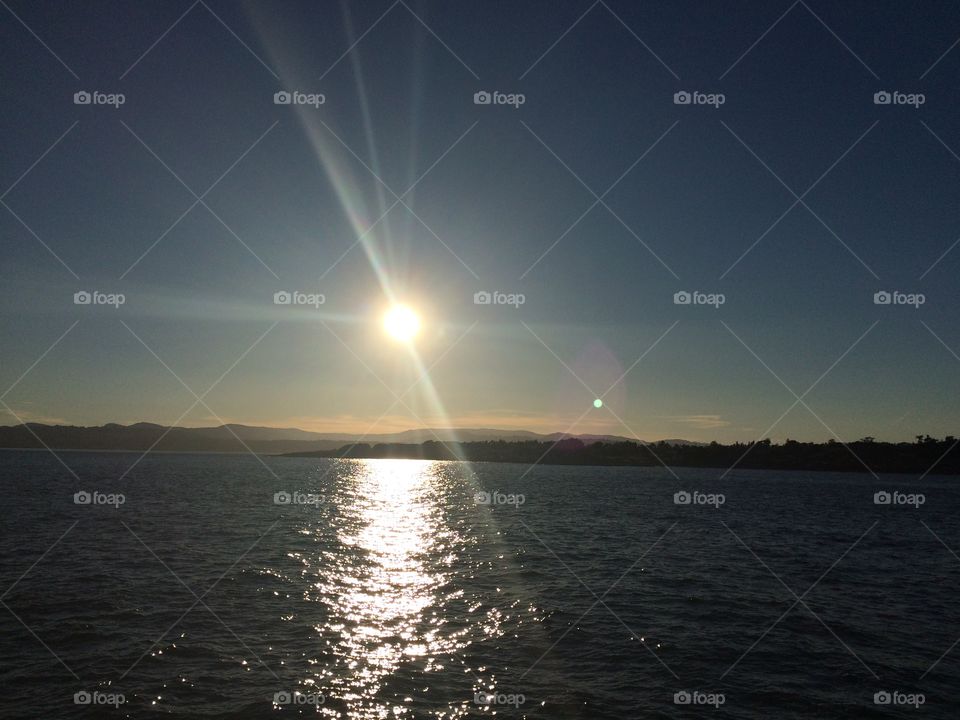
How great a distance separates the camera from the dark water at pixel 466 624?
56.3ft

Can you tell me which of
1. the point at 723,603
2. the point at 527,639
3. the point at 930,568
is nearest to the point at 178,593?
the point at 527,639

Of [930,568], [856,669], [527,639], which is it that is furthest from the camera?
[930,568]

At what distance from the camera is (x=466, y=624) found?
939 inches

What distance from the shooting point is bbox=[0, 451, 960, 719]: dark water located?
17156 millimetres

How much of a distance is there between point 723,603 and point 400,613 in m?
14.9

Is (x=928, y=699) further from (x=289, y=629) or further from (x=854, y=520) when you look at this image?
(x=854, y=520)

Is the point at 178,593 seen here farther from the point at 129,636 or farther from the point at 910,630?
the point at 910,630

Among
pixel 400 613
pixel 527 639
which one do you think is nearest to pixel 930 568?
pixel 527 639

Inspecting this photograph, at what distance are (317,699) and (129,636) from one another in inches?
361

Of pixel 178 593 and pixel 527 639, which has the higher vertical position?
pixel 178 593

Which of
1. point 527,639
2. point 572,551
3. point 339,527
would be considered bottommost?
point 527,639

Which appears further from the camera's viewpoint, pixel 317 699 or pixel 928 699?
pixel 928 699

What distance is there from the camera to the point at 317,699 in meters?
16.8

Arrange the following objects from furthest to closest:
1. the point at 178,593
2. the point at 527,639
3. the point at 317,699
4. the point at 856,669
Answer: the point at 178,593
the point at 527,639
the point at 856,669
the point at 317,699
